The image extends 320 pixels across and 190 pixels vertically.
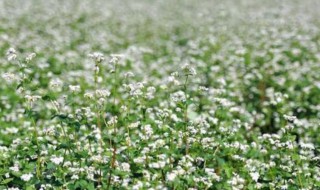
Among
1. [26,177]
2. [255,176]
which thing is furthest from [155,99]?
[26,177]

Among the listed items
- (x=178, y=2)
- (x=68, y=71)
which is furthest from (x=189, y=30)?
(x=178, y=2)

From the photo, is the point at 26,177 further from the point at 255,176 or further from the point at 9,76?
the point at 255,176

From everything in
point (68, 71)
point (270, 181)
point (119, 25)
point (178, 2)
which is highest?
point (270, 181)

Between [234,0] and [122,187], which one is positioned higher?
[122,187]

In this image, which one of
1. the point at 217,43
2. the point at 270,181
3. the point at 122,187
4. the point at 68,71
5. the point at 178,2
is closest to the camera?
the point at 122,187

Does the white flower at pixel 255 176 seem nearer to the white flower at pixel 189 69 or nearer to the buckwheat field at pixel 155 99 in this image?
the buckwheat field at pixel 155 99

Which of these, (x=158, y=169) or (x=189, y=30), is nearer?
(x=158, y=169)

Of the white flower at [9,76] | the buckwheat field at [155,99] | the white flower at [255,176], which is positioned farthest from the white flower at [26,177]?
the white flower at [255,176]

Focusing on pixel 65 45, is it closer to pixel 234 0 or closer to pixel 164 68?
pixel 164 68

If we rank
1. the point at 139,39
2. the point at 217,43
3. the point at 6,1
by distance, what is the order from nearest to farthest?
the point at 217,43, the point at 139,39, the point at 6,1
